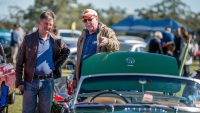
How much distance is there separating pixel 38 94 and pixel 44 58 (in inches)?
18.3

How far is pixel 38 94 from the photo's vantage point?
25.2 feet

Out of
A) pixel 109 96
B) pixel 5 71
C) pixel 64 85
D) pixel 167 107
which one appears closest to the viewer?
pixel 167 107

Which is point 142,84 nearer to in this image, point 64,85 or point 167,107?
point 167,107

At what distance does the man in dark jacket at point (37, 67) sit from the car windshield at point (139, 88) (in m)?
0.63

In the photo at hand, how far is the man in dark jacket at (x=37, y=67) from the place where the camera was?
24.9 ft

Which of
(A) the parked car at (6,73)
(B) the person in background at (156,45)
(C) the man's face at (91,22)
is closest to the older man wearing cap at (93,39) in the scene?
(C) the man's face at (91,22)

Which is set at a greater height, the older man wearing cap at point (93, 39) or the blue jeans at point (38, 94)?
the older man wearing cap at point (93, 39)

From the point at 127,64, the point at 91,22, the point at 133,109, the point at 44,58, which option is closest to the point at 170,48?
the point at 91,22

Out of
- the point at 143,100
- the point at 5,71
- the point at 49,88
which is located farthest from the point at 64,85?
the point at 143,100

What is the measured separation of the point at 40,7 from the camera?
8325 cm

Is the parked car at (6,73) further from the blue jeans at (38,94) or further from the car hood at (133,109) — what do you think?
the car hood at (133,109)

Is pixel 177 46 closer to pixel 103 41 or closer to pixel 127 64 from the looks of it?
pixel 103 41

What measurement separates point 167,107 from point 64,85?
16.9 feet

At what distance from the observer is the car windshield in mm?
7141
